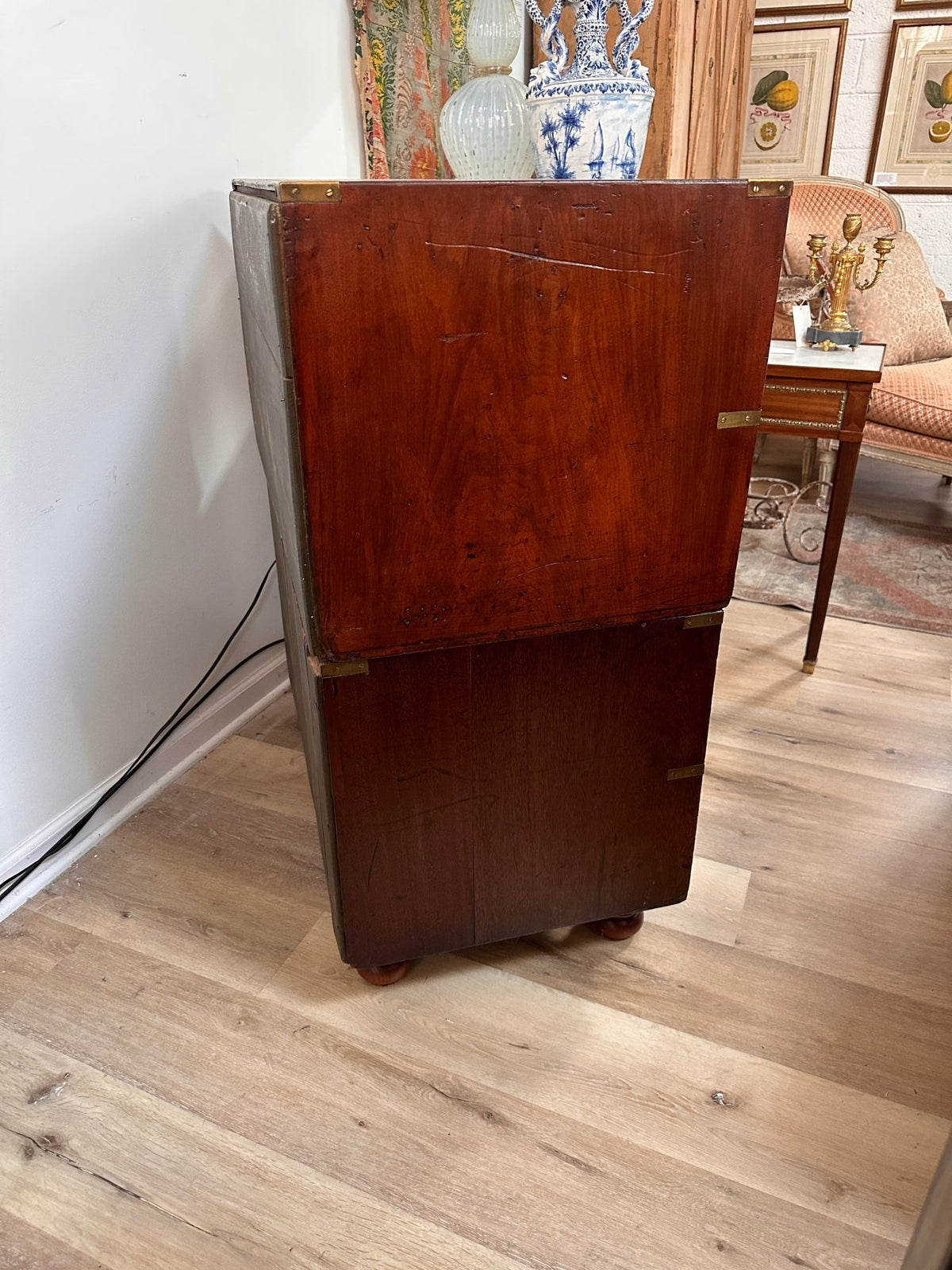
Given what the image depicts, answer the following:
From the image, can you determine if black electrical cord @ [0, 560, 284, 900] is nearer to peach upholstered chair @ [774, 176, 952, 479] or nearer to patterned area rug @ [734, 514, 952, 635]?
patterned area rug @ [734, 514, 952, 635]

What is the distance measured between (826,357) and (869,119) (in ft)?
7.75

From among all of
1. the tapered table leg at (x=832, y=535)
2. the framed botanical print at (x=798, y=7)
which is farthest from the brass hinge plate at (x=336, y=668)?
the framed botanical print at (x=798, y=7)

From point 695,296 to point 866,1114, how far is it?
926 millimetres

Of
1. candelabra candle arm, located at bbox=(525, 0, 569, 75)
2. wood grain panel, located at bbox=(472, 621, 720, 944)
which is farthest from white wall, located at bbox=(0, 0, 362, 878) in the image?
wood grain panel, located at bbox=(472, 621, 720, 944)

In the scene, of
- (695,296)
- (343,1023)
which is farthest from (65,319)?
(343,1023)

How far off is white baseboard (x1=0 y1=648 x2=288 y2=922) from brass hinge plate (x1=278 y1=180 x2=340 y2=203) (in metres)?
1.05

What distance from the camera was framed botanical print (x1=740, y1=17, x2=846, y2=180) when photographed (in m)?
3.43

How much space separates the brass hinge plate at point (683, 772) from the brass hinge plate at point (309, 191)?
752 millimetres

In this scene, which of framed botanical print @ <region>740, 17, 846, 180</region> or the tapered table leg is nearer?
the tapered table leg

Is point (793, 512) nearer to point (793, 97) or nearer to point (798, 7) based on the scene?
point (793, 97)

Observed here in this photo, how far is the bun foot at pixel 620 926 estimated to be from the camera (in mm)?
1263

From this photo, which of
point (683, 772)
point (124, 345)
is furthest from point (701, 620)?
point (124, 345)

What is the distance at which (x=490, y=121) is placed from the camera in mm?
1092

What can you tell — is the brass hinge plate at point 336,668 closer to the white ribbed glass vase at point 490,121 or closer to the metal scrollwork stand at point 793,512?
the white ribbed glass vase at point 490,121
